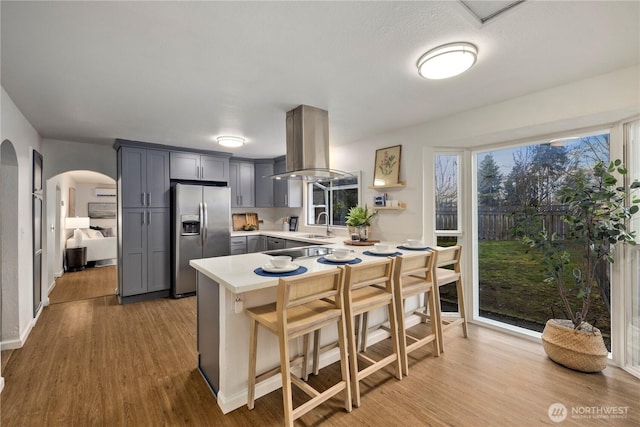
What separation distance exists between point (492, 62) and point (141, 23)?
2.26 meters

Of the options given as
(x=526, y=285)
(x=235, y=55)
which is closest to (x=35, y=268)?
(x=235, y=55)

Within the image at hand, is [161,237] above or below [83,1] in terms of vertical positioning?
below

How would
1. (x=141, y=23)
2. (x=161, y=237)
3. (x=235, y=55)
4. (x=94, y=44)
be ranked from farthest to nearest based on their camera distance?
(x=161, y=237)
(x=235, y=55)
(x=94, y=44)
(x=141, y=23)

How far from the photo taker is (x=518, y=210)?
308cm

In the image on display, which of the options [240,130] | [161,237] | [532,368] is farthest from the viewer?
[161,237]

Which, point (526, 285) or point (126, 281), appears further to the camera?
point (126, 281)

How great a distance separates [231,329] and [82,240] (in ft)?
21.3

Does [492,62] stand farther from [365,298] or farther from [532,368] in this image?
[532,368]

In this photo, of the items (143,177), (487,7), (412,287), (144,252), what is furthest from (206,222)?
(487,7)

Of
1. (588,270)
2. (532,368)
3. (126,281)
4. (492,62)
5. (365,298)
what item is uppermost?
(492,62)

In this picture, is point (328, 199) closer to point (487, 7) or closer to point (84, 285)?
point (487, 7)

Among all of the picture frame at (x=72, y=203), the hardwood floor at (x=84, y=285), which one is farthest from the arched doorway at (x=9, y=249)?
the picture frame at (x=72, y=203)

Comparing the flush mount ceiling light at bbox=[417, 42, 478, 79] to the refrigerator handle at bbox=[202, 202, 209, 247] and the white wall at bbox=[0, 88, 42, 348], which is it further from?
the refrigerator handle at bbox=[202, 202, 209, 247]

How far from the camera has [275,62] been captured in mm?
1977
